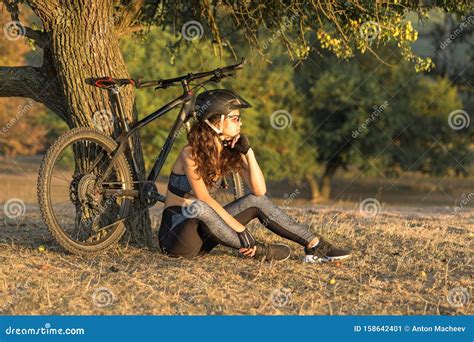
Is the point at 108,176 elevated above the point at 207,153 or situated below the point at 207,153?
below

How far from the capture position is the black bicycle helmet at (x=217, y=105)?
233 inches

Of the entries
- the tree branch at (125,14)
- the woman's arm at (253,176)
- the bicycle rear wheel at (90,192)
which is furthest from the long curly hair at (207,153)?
the tree branch at (125,14)

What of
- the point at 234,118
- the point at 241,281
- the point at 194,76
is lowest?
the point at 241,281

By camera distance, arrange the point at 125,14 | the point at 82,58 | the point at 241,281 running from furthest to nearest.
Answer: the point at 125,14, the point at 82,58, the point at 241,281

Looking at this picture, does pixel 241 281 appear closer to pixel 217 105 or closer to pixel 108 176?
pixel 217 105

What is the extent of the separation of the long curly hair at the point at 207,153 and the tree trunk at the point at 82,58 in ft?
2.73

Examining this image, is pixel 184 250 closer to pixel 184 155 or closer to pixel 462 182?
pixel 184 155

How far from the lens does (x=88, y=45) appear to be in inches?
263

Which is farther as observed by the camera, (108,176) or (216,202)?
(108,176)

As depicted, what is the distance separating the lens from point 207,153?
5.89m

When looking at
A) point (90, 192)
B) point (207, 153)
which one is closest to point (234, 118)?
point (207, 153)

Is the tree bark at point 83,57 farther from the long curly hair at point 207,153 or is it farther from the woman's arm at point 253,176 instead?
the woman's arm at point 253,176

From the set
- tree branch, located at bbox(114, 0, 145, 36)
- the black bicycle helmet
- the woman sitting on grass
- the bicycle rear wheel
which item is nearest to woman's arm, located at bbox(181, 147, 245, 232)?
the woman sitting on grass

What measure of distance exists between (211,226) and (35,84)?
2.30 metres
